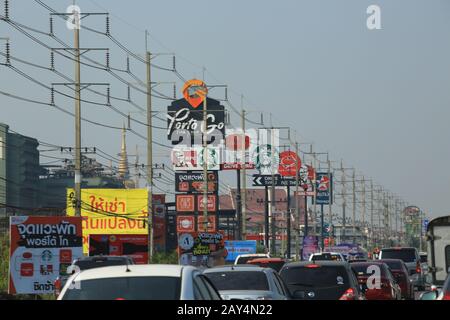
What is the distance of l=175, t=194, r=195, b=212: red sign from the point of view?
113 metres

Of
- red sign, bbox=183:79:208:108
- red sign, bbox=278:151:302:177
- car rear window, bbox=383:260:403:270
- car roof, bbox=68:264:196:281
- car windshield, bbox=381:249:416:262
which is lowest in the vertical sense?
car rear window, bbox=383:260:403:270

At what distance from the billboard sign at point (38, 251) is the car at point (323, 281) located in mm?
14487

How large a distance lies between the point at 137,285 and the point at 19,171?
132956 millimetres

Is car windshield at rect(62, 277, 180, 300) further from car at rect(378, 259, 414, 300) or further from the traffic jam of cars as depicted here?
car at rect(378, 259, 414, 300)

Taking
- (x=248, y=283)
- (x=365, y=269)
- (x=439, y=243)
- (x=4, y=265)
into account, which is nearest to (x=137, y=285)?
(x=248, y=283)

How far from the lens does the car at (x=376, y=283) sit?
29.4m

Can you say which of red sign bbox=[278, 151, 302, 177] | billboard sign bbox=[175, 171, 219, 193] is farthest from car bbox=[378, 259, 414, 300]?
red sign bbox=[278, 151, 302, 177]

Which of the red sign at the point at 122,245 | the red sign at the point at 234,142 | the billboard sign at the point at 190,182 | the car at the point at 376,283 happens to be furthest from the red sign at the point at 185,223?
the car at the point at 376,283

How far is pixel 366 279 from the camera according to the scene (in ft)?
100.0

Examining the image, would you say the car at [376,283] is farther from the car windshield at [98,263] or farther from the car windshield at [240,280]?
the car windshield at [240,280]

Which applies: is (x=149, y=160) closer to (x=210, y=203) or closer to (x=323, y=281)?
(x=323, y=281)

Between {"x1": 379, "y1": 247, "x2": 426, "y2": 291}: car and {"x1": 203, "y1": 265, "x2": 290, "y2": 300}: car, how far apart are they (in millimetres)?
27738
